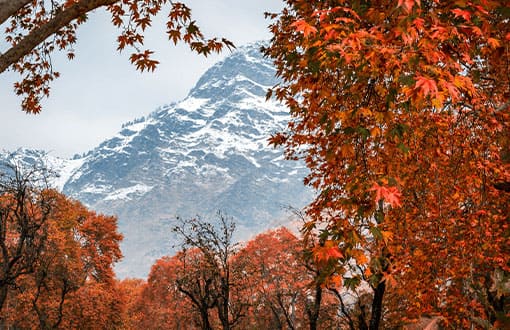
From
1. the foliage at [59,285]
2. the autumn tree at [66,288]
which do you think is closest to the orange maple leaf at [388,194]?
the autumn tree at [66,288]

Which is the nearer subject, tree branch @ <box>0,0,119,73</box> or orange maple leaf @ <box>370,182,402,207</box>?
orange maple leaf @ <box>370,182,402,207</box>

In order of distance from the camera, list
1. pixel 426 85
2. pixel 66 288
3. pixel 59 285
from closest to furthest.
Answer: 1. pixel 426 85
2. pixel 66 288
3. pixel 59 285

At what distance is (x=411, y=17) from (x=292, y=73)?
9.98ft

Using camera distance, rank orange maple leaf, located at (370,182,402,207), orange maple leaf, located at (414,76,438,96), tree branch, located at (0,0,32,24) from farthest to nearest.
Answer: tree branch, located at (0,0,32,24) < orange maple leaf, located at (370,182,402,207) < orange maple leaf, located at (414,76,438,96)

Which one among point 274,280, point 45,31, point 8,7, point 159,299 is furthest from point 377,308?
point 159,299

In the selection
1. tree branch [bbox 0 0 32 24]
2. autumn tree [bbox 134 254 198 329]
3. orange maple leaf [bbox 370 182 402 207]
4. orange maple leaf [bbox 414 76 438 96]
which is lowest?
orange maple leaf [bbox 370 182 402 207]

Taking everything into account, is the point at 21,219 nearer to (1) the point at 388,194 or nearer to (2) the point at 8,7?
(2) the point at 8,7

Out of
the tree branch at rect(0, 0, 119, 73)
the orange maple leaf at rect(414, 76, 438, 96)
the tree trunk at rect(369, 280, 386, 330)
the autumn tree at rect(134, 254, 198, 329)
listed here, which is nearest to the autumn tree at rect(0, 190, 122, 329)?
the autumn tree at rect(134, 254, 198, 329)

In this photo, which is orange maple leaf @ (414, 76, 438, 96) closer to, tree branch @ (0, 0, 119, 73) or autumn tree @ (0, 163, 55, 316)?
tree branch @ (0, 0, 119, 73)

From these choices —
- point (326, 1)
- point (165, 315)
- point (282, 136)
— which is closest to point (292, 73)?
point (326, 1)

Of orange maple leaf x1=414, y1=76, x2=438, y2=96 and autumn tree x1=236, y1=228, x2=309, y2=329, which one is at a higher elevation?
autumn tree x1=236, y1=228, x2=309, y2=329

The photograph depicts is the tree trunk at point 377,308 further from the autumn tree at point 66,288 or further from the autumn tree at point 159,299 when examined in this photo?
the autumn tree at point 159,299

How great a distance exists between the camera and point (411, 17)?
332 cm

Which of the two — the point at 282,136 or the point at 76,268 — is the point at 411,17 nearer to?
the point at 282,136
